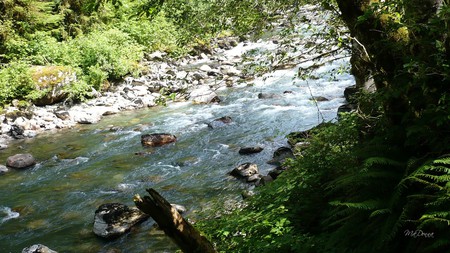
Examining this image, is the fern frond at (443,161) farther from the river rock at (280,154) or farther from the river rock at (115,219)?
the river rock at (280,154)

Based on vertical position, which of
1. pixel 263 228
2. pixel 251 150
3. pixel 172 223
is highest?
pixel 172 223

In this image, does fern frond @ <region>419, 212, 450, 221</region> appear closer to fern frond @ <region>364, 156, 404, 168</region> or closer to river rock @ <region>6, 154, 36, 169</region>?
fern frond @ <region>364, 156, 404, 168</region>

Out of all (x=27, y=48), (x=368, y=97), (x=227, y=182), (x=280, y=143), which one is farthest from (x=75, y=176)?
(x=27, y=48)

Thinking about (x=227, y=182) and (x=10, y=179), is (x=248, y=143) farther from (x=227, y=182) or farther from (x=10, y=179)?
(x=10, y=179)

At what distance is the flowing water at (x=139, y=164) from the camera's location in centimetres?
732

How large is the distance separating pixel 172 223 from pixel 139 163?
23.6ft

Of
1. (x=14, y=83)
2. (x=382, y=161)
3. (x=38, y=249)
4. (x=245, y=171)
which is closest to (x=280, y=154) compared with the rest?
(x=245, y=171)

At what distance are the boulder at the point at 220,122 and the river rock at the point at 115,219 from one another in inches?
220

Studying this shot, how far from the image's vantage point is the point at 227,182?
838 cm

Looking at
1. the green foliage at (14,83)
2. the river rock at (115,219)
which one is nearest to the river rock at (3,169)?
the river rock at (115,219)

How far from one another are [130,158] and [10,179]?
2945mm

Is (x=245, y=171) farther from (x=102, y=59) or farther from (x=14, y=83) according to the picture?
(x=102, y=59)

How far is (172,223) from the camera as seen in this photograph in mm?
3395

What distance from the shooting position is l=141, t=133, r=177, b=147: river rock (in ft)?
38.2
